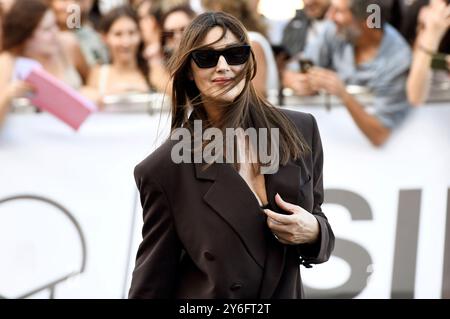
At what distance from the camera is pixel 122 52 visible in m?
5.89

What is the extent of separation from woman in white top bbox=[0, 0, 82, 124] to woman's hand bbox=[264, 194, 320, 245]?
10.2 ft

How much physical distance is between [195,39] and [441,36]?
9.05 ft

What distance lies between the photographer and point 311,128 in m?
2.97

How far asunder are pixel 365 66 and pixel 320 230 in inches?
108

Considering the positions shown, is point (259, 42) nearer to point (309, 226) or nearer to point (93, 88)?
point (93, 88)

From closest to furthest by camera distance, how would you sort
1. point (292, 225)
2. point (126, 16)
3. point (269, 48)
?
point (292, 225) < point (269, 48) < point (126, 16)

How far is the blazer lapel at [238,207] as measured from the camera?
281 centimetres

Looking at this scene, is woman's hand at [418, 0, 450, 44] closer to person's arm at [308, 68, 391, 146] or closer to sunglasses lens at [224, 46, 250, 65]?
person's arm at [308, 68, 391, 146]

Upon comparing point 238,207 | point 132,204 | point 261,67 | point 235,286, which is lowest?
point 132,204

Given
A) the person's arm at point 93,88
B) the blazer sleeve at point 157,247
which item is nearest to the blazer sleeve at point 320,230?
the blazer sleeve at point 157,247

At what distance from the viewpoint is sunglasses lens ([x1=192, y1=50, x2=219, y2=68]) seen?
2.88 metres

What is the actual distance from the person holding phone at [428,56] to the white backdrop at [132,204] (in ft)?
0.38

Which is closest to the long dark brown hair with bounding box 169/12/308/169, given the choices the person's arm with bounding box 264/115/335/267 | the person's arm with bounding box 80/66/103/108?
the person's arm with bounding box 264/115/335/267

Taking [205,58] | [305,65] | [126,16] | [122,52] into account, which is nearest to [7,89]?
[122,52]
